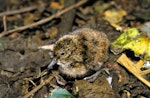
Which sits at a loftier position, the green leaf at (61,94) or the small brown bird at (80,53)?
the small brown bird at (80,53)

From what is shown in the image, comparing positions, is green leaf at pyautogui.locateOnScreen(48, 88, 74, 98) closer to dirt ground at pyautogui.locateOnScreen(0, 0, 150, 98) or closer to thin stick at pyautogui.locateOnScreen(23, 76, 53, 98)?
dirt ground at pyautogui.locateOnScreen(0, 0, 150, 98)

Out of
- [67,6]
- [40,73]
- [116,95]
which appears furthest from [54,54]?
[67,6]

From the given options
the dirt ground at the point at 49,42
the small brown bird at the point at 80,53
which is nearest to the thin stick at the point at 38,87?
the dirt ground at the point at 49,42

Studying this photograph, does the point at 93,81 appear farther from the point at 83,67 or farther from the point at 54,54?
the point at 54,54

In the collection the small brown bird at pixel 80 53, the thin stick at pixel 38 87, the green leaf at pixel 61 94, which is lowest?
the green leaf at pixel 61 94

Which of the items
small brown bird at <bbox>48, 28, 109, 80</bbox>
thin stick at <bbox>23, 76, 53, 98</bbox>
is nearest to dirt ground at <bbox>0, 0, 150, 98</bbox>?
thin stick at <bbox>23, 76, 53, 98</bbox>

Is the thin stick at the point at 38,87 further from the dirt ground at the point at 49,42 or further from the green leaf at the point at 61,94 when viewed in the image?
the green leaf at the point at 61,94

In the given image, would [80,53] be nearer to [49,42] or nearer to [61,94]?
[61,94]
